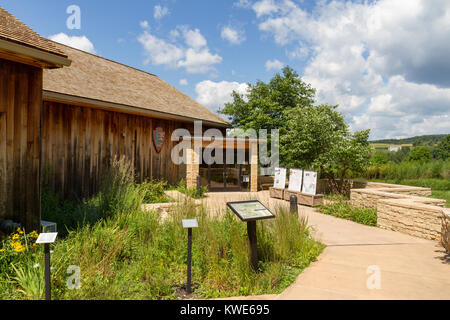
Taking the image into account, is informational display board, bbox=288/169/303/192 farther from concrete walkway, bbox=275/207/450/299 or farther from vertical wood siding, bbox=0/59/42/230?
vertical wood siding, bbox=0/59/42/230

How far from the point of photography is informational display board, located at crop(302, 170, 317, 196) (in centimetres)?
1177

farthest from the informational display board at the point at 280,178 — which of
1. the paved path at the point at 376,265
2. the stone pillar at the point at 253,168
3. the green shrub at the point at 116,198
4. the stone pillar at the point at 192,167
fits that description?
the green shrub at the point at 116,198

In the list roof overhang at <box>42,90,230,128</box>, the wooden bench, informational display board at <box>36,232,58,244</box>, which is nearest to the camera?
informational display board at <box>36,232,58,244</box>

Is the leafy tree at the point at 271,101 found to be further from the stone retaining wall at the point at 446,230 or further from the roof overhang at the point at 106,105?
the stone retaining wall at the point at 446,230

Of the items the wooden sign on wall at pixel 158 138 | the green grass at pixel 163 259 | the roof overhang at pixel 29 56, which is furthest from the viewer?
the wooden sign on wall at pixel 158 138

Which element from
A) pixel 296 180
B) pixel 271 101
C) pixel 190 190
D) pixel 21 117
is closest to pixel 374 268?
pixel 21 117

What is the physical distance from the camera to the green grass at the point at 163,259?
3.73 m

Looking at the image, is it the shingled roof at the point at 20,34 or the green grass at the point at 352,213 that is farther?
the green grass at the point at 352,213

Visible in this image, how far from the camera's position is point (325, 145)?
1399 cm

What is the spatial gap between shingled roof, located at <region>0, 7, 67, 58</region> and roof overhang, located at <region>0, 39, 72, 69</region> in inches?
2.1

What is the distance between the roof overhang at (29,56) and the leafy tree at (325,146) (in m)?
10.8

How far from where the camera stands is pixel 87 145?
1025cm

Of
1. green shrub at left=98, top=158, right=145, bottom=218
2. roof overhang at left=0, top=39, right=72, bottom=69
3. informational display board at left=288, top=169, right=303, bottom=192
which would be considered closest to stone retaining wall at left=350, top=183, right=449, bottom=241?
informational display board at left=288, top=169, right=303, bottom=192

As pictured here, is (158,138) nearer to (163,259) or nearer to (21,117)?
(21,117)
